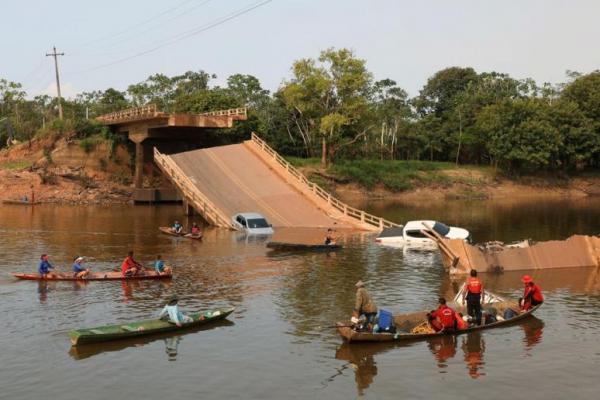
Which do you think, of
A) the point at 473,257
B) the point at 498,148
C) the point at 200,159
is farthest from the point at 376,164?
the point at 473,257

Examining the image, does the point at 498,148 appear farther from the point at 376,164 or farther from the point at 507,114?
the point at 376,164

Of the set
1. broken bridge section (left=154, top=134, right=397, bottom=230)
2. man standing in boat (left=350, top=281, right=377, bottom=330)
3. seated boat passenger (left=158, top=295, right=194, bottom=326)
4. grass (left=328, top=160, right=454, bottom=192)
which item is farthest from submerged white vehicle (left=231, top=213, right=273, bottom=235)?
grass (left=328, top=160, right=454, bottom=192)

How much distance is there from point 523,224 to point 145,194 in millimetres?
40897

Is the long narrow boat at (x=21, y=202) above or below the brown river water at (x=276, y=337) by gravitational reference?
above

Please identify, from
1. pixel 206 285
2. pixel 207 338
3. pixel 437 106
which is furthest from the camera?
pixel 437 106

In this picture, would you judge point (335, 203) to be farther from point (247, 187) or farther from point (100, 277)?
point (100, 277)

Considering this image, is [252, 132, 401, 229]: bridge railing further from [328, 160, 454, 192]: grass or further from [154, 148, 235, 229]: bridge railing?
[328, 160, 454, 192]: grass

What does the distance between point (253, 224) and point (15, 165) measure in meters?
45.0

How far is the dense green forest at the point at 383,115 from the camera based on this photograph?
274ft

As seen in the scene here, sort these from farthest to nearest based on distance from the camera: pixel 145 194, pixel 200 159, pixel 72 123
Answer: pixel 72 123 < pixel 145 194 < pixel 200 159

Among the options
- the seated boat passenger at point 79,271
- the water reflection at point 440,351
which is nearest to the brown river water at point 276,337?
the water reflection at point 440,351

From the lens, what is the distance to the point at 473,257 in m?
34.2

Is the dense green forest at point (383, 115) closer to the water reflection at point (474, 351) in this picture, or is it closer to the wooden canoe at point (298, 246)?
the wooden canoe at point (298, 246)

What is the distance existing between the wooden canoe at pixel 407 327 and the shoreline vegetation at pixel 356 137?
56987 mm
